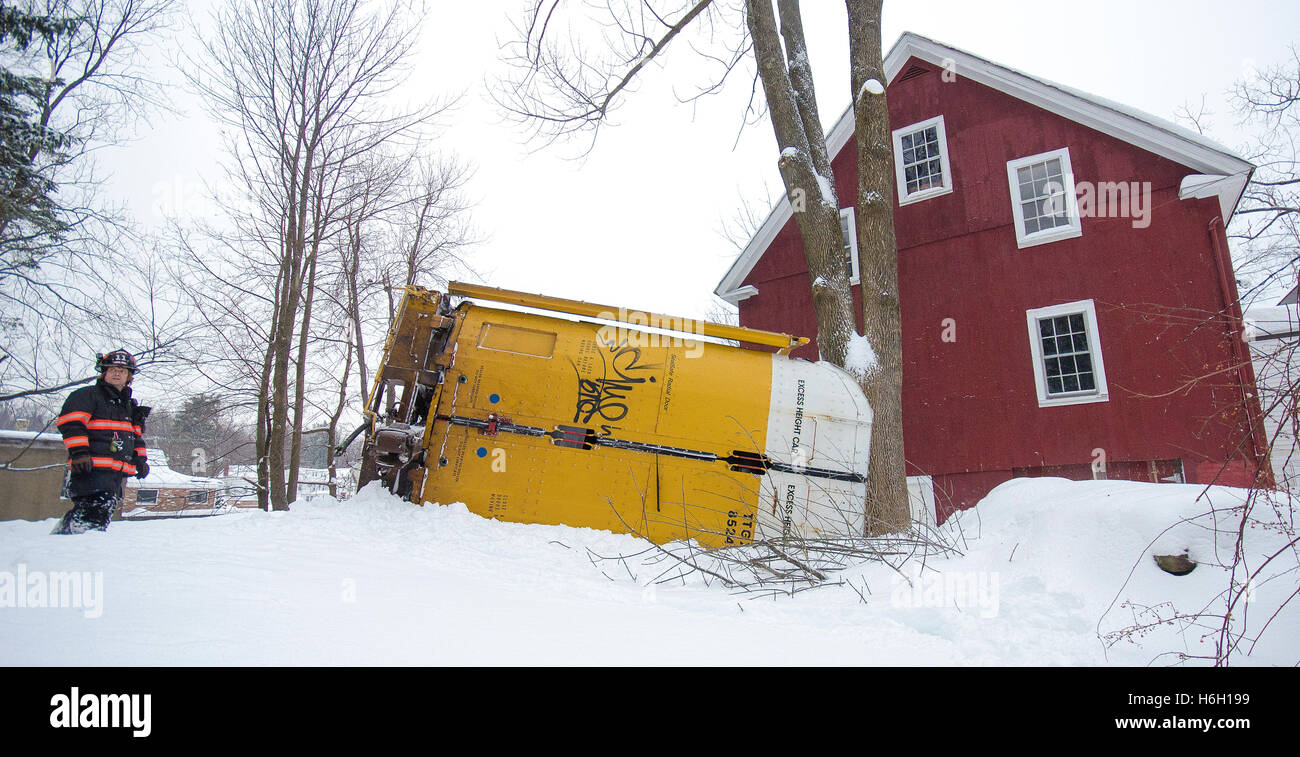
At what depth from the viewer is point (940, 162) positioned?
514 inches

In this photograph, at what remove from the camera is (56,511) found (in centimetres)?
1252

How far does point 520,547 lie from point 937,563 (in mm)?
3372

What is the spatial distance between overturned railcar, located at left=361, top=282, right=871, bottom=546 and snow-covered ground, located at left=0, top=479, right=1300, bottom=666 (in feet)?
3.92

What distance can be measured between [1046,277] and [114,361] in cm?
1374

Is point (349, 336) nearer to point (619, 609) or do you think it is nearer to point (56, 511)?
point (56, 511)

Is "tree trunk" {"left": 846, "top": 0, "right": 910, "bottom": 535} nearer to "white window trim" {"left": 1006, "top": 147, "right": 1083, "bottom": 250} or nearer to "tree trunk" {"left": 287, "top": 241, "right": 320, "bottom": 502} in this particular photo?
"white window trim" {"left": 1006, "top": 147, "right": 1083, "bottom": 250}

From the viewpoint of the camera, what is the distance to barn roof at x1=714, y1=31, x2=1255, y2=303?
1048 centimetres

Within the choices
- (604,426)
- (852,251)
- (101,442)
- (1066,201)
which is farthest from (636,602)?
(1066,201)

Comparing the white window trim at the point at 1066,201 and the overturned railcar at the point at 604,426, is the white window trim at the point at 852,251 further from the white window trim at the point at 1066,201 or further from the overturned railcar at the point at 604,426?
the overturned railcar at the point at 604,426

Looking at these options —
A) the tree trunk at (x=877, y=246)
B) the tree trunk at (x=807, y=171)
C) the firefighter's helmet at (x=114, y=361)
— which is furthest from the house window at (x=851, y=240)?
the firefighter's helmet at (x=114, y=361)

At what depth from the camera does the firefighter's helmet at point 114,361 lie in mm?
5973

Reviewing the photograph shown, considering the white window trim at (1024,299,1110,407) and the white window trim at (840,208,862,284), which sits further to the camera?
the white window trim at (840,208,862,284)


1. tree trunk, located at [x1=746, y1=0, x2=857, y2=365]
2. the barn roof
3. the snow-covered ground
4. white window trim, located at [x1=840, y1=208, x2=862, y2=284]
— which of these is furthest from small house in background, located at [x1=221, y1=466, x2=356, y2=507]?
the barn roof
